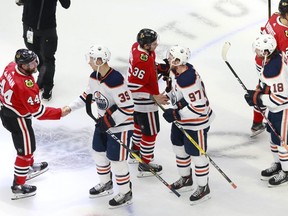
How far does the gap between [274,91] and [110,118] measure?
Result: 1.07m

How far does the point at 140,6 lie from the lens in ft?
26.2

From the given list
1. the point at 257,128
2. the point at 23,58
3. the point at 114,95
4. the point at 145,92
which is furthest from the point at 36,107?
the point at 257,128

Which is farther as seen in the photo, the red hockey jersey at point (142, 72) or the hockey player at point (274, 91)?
the red hockey jersey at point (142, 72)

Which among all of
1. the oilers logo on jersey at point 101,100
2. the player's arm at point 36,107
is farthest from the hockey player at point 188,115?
the player's arm at point 36,107

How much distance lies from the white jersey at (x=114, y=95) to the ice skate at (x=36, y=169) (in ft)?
2.82

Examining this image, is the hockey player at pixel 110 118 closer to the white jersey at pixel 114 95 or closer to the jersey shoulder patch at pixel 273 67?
the white jersey at pixel 114 95

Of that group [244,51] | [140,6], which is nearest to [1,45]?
[140,6]

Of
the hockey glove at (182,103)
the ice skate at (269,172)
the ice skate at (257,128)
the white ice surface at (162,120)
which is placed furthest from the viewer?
the ice skate at (257,128)

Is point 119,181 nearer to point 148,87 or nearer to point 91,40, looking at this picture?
point 148,87

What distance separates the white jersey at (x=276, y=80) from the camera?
4.86m

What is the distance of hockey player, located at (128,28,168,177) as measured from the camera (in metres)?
5.05

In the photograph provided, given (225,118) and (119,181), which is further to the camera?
(225,118)

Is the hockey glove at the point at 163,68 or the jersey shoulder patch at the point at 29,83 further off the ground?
the jersey shoulder patch at the point at 29,83

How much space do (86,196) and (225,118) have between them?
4.96 feet
